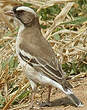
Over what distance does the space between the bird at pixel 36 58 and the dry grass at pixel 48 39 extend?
0.96 feet

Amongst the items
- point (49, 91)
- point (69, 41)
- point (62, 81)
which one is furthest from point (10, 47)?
point (62, 81)

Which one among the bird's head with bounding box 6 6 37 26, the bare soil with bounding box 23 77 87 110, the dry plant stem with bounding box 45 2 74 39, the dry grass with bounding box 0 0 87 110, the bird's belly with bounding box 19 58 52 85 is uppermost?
the bird's head with bounding box 6 6 37 26

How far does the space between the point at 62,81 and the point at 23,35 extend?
989mm

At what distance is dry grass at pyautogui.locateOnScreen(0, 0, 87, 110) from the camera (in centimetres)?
597

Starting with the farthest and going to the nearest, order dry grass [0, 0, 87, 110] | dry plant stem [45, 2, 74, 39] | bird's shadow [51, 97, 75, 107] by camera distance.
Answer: dry plant stem [45, 2, 74, 39], dry grass [0, 0, 87, 110], bird's shadow [51, 97, 75, 107]

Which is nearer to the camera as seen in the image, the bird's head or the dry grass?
the dry grass

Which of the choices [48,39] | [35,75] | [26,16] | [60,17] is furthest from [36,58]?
[60,17]

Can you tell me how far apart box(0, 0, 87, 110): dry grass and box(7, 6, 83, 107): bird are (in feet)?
0.96

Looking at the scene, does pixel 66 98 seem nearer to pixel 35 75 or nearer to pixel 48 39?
pixel 35 75

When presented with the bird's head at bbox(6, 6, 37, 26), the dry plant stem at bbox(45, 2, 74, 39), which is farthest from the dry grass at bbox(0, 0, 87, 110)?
the bird's head at bbox(6, 6, 37, 26)

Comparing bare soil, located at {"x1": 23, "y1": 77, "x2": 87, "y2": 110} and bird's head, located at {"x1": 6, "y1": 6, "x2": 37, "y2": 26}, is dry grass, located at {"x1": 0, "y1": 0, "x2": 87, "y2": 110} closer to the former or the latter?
bare soil, located at {"x1": 23, "y1": 77, "x2": 87, "y2": 110}

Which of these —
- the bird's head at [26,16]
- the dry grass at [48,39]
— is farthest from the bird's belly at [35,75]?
the bird's head at [26,16]

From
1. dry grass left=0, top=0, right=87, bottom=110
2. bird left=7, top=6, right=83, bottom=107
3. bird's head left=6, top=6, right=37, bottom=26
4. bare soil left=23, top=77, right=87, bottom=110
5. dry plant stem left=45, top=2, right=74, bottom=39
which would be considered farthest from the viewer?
dry plant stem left=45, top=2, right=74, bottom=39

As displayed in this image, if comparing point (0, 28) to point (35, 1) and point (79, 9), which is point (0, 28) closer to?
point (35, 1)
